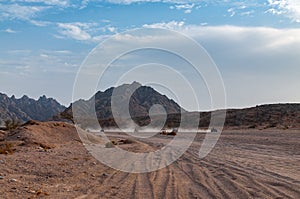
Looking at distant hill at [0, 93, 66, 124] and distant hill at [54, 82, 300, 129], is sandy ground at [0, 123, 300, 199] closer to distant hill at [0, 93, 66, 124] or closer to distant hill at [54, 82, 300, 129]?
distant hill at [54, 82, 300, 129]

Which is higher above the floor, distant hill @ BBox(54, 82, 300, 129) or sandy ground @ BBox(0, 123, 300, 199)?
distant hill @ BBox(54, 82, 300, 129)

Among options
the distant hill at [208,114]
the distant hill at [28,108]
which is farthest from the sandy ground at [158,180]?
the distant hill at [28,108]

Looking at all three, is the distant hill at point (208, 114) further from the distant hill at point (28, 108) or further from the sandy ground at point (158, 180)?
the distant hill at point (28, 108)

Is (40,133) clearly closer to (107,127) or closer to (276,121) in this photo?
(276,121)

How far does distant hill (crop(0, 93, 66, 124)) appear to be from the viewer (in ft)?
411

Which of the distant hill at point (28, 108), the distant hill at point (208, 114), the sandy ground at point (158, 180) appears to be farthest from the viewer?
the distant hill at point (28, 108)

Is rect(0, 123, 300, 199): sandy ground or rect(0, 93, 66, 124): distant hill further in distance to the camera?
rect(0, 93, 66, 124): distant hill

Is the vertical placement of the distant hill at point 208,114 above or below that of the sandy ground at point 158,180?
above

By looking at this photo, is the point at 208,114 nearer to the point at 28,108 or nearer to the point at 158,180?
the point at 28,108

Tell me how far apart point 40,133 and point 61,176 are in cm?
1839

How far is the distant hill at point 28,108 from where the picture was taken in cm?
12541

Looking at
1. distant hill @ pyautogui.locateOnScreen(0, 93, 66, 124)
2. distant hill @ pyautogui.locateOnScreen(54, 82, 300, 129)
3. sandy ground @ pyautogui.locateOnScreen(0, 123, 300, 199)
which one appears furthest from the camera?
distant hill @ pyautogui.locateOnScreen(0, 93, 66, 124)

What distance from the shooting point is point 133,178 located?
41.4 ft

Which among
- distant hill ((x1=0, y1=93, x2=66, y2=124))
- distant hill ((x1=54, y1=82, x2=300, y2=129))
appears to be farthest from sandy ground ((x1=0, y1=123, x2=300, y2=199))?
distant hill ((x1=0, y1=93, x2=66, y2=124))
